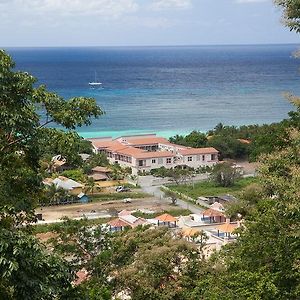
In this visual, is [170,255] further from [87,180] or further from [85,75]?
[85,75]

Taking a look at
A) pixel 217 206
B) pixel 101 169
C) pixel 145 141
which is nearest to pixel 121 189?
pixel 101 169

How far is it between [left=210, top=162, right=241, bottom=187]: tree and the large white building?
136 inches

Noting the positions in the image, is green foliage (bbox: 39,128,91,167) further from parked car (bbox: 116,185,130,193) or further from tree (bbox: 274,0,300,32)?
parked car (bbox: 116,185,130,193)

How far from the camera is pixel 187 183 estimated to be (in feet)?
94.1

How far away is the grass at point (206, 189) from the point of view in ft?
86.5

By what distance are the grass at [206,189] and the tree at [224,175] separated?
13.0 inches

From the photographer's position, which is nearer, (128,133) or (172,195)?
(172,195)

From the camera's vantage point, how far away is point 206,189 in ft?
89.4

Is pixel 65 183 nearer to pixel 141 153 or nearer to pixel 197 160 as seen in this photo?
pixel 141 153

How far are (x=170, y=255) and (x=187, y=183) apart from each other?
18.8 m

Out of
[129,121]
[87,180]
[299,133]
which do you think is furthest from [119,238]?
[129,121]

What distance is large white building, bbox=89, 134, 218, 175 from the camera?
3081 centimetres

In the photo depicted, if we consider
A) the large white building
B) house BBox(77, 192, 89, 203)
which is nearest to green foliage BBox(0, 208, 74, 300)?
house BBox(77, 192, 89, 203)

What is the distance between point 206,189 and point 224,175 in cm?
136
